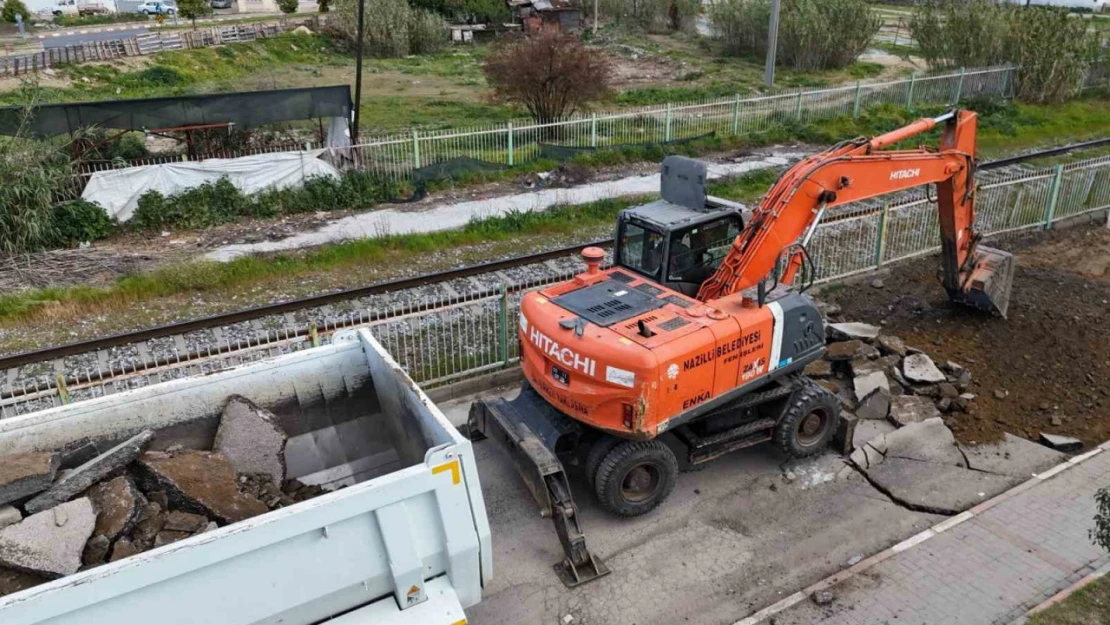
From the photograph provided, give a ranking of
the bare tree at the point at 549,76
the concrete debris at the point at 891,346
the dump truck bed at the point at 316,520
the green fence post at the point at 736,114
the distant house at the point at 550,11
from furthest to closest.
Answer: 1. the distant house at the point at 550,11
2. the green fence post at the point at 736,114
3. the bare tree at the point at 549,76
4. the concrete debris at the point at 891,346
5. the dump truck bed at the point at 316,520

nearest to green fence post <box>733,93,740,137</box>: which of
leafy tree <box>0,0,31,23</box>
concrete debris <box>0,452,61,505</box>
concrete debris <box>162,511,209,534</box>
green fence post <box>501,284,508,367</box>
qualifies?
green fence post <box>501,284,508,367</box>

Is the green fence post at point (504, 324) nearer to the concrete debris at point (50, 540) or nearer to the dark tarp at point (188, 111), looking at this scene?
the concrete debris at point (50, 540)

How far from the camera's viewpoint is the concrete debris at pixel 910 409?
355 inches

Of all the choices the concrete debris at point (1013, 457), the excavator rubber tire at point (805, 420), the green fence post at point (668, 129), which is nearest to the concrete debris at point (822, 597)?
the excavator rubber tire at point (805, 420)

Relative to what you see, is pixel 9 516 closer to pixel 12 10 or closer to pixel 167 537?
pixel 167 537

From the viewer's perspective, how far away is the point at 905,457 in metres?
8.59

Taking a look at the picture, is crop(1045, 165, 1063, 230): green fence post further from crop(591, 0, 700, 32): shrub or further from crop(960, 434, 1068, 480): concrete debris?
crop(591, 0, 700, 32): shrub

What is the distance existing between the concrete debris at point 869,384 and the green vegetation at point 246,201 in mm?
11102

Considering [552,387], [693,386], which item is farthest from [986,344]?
[552,387]

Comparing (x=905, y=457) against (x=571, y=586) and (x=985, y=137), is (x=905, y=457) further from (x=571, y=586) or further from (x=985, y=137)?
(x=985, y=137)

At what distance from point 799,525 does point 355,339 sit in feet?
14.7

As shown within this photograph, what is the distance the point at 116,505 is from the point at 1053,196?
51.5 feet

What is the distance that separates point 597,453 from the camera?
24.8 ft

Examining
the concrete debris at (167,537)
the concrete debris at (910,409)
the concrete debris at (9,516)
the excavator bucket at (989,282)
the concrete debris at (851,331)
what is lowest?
the concrete debris at (910,409)
